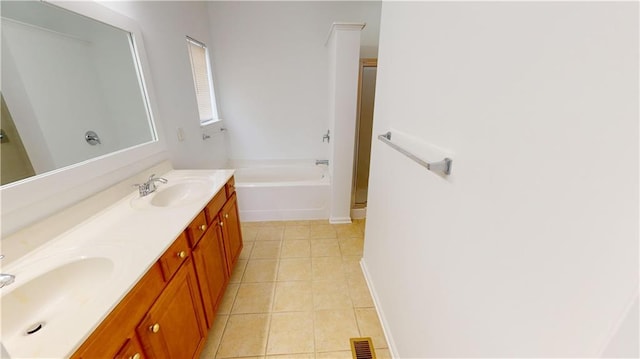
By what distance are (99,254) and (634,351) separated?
139 cm

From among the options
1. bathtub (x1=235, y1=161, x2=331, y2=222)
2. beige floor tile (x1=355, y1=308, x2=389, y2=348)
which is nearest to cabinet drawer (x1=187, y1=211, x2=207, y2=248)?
beige floor tile (x1=355, y1=308, x2=389, y2=348)

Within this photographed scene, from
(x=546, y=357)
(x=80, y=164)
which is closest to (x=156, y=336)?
(x=80, y=164)

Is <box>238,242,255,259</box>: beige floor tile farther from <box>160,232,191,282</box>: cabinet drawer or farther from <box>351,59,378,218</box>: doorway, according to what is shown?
<box>351,59,378,218</box>: doorway

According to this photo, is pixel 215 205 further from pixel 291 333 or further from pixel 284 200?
pixel 284 200

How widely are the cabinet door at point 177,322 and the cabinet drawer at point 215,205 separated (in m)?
0.30

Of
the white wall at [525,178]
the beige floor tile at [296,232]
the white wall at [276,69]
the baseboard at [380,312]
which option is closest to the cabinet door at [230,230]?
the beige floor tile at [296,232]

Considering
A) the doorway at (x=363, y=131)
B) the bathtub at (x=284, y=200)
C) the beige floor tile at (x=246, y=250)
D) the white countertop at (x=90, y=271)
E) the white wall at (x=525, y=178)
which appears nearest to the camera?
the white wall at (x=525, y=178)

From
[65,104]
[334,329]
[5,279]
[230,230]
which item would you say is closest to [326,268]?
[334,329]

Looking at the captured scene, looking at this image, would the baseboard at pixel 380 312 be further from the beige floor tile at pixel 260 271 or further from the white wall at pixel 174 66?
the white wall at pixel 174 66

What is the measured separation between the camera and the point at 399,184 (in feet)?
3.95

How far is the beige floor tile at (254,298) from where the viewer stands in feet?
5.33

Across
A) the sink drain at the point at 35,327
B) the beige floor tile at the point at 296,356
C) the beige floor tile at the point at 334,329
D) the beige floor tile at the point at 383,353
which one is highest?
the sink drain at the point at 35,327

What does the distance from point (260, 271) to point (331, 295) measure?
0.64 m

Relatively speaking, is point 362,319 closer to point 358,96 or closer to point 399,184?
point 399,184
